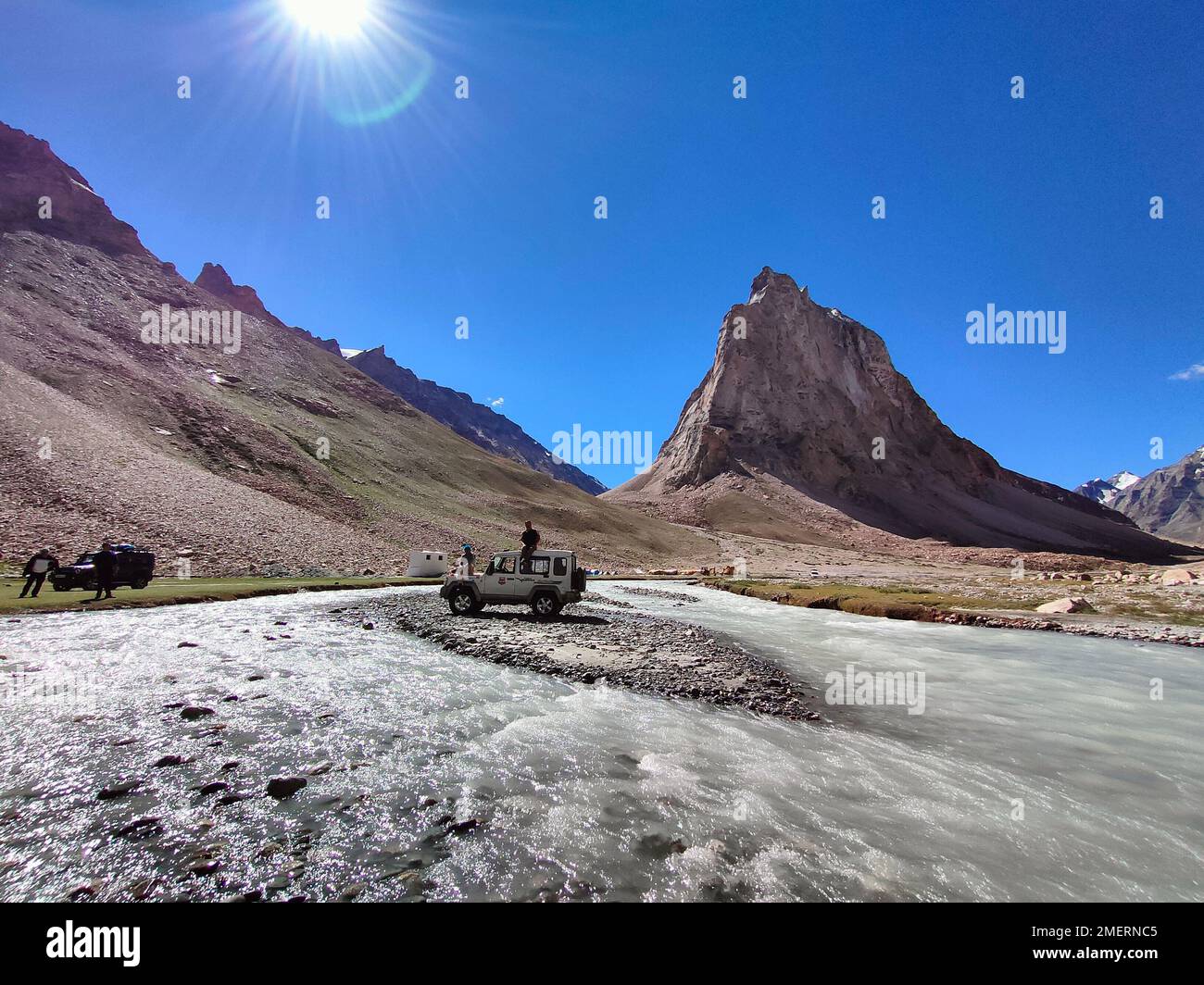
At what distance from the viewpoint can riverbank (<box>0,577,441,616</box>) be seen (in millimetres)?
20453

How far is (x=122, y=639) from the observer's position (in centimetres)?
1523

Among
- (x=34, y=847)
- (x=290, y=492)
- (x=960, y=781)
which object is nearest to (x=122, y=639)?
(x=34, y=847)

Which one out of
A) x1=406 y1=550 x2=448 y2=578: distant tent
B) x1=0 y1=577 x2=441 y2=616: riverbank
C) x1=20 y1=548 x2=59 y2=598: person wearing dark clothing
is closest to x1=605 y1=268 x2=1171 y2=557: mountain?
x1=406 y1=550 x2=448 y2=578: distant tent

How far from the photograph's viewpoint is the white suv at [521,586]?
2259 centimetres

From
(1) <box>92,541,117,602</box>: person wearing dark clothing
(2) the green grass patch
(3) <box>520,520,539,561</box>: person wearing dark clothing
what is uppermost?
(3) <box>520,520,539,561</box>: person wearing dark clothing

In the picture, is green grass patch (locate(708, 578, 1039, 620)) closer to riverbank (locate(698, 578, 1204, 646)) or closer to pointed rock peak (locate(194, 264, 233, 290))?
riverbank (locate(698, 578, 1204, 646))

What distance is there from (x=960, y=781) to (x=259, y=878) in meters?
8.86

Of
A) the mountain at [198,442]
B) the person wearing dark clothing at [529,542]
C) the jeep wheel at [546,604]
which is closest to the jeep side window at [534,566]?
the person wearing dark clothing at [529,542]

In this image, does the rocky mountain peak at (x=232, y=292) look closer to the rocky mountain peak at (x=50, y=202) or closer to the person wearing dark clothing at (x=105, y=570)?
the rocky mountain peak at (x=50, y=202)

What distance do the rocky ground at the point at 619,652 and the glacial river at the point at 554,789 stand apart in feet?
2.82

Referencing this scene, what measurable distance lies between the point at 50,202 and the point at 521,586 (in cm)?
16659

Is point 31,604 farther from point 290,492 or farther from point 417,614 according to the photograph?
point 290,492

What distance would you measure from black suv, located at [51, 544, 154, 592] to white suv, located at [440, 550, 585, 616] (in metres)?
18.2

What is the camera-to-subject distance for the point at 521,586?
22.6 meters
